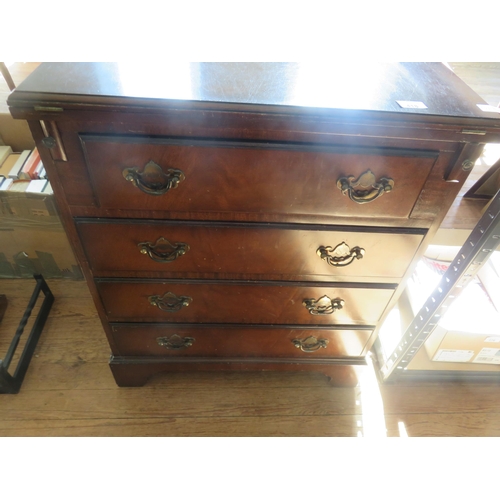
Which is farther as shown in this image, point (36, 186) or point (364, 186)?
point (36, 186)

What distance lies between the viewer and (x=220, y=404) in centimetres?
128

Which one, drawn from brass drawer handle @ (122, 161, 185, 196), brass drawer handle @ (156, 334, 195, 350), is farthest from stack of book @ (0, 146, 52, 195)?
brass drawer handle @ (122, 161, 185, 196)

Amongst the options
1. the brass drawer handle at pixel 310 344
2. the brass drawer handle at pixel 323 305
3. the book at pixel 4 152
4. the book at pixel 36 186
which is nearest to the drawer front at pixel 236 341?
the brass drawer handle at pixel 310 344

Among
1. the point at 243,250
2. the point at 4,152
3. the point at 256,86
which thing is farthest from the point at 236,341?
the point at 4,152

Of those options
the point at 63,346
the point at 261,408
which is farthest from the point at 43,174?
the point at 261,408

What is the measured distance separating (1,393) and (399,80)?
146 cm

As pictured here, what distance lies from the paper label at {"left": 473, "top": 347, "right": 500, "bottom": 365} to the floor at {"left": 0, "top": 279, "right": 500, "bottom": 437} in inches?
5.1

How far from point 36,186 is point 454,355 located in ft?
4.96

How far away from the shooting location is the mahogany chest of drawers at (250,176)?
630mm

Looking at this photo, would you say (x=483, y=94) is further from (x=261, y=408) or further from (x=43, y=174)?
(x=43, y=174)

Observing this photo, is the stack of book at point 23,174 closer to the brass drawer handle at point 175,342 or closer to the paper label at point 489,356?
the brass drawer handle at point 175,342

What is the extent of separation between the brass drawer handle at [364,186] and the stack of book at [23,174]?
1.02 meters

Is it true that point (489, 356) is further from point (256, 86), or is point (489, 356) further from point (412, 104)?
point (256, 86)

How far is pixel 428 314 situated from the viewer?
1.08 m
